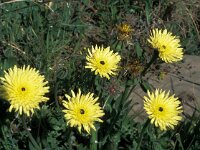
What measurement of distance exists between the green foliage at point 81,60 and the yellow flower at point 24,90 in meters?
0.18

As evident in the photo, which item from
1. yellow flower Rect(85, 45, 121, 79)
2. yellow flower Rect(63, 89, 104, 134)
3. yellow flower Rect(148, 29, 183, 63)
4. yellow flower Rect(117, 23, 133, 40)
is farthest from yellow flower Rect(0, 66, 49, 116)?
yellow flower Rect(117, 23, 133, 40)

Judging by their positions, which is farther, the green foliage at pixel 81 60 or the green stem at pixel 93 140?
the green foliage at pixel 81 60

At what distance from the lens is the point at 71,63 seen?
3221mm

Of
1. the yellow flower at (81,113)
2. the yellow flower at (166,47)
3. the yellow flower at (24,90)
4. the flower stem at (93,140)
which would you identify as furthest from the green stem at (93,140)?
the yellow flower at (166,47)

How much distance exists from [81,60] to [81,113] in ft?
3.83

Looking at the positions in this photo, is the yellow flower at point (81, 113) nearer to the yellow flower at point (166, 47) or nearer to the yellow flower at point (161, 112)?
the yellow flower at point (161, 112)

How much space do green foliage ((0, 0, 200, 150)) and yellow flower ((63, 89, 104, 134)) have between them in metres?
0.15

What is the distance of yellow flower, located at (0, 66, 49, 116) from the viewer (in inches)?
81.6

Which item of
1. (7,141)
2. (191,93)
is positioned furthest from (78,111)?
(191,93)

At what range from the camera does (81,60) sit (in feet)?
10.6

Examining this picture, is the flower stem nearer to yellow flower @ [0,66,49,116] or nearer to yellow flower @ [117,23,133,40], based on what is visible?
yellow flower @ [0,66,49,116]

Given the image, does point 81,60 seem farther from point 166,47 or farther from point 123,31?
point 166,47

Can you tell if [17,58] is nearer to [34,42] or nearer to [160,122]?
[34,42]

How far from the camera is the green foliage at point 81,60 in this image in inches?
103
